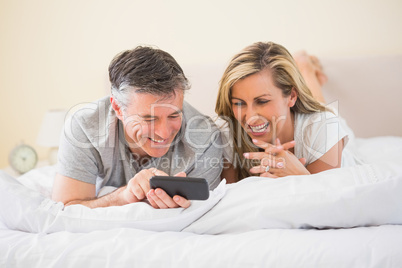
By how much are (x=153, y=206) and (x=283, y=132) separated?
502 millimetres

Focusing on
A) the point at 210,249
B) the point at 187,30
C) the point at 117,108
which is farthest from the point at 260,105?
the point at 187,30

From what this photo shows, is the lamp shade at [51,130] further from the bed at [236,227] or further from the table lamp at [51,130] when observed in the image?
the bed at [236,227]

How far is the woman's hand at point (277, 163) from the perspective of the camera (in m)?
1.17

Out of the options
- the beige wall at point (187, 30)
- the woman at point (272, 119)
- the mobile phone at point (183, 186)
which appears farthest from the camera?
the beige wall at point (187, 30)

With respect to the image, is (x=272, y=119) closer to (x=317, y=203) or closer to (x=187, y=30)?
(x=317, y=203)

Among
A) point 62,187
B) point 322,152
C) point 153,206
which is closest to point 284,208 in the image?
point 153,206

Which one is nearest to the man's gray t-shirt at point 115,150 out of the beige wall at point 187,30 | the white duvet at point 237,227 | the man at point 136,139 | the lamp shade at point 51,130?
the man at point 136,139

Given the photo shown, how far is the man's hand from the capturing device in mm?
947

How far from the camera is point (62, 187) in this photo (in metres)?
1.17

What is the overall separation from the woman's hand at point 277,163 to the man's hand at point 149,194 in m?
0.26

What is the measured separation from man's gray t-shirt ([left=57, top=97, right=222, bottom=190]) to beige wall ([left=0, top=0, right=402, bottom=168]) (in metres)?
0.46

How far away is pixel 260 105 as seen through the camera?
46.9 inches

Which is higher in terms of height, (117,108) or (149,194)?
(117,108)

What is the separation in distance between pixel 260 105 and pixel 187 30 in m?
0.73
